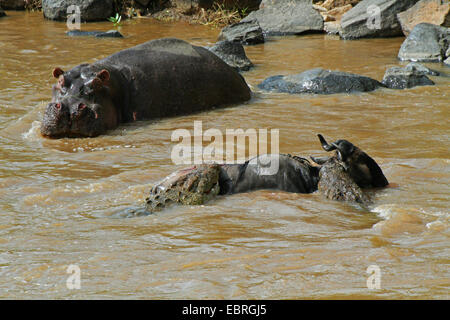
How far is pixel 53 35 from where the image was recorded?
558 inches

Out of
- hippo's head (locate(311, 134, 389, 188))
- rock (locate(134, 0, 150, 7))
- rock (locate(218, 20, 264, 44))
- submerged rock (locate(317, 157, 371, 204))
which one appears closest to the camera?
submerged rock (locate(317, 157, 371, 204))

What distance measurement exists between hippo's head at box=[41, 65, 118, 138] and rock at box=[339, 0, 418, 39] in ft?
24.5

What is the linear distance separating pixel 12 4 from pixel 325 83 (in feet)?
41.4

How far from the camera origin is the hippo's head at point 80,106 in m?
6.99

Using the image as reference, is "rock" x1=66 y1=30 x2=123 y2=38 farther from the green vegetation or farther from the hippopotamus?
the hippopotamus

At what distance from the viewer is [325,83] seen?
8.86 metres

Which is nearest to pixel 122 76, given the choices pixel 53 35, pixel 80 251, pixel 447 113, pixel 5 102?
pixel 5 102

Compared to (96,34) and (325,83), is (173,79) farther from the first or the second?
Answer: (96,34)

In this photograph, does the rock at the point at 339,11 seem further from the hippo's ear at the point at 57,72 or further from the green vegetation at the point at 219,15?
the hippo's ear at the point at 57,72

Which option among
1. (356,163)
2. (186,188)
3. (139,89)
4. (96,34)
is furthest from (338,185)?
(96,34)

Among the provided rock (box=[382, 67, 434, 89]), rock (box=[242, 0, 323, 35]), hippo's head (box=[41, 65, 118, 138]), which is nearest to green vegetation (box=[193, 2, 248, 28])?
rock (box=[242, 0, 323, 35])

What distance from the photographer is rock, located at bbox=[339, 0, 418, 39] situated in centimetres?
1334
